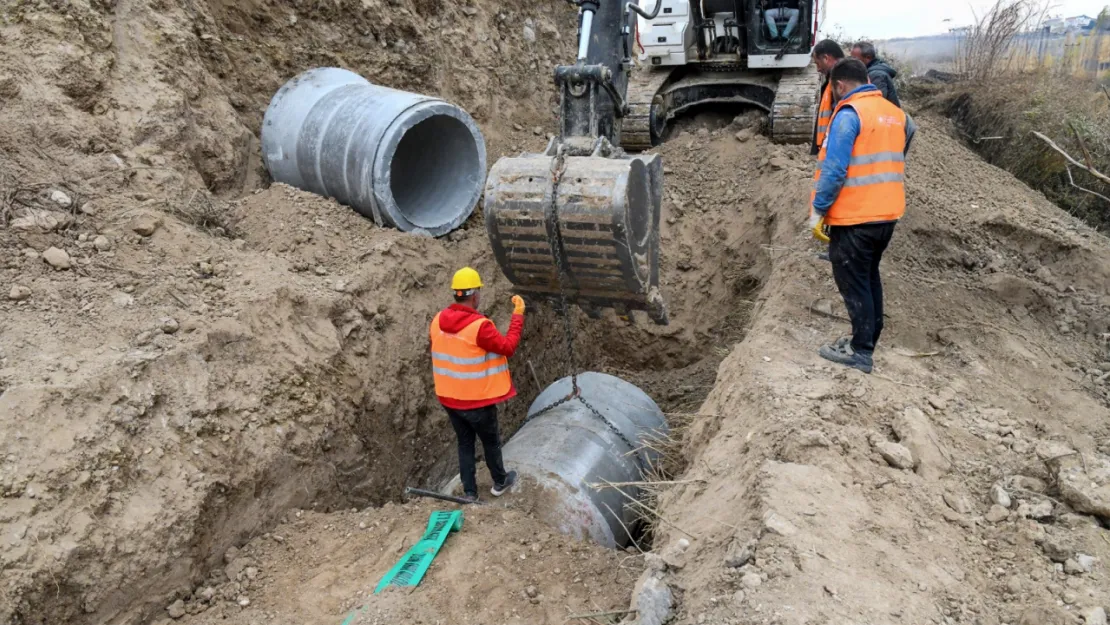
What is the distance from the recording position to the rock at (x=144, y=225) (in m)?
5.19

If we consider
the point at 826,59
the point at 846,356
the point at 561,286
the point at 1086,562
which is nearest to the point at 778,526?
the point at 1086,562

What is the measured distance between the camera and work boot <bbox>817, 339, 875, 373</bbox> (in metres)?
4.55

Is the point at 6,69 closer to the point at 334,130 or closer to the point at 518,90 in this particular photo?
the point at 334,130

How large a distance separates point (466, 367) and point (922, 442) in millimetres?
2564

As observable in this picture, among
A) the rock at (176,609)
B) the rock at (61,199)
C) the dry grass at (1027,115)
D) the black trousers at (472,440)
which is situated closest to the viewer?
the rock at (176,609)

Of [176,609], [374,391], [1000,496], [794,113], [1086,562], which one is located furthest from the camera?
[794,113]

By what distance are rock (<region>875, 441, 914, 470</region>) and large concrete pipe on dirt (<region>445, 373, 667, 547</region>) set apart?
63.2 inches

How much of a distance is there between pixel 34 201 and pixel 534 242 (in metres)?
3.32

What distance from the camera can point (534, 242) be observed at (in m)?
4.47

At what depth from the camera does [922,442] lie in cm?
374

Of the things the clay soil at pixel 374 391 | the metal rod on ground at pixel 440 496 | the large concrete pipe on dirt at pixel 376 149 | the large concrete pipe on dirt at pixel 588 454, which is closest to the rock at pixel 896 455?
the clay soil at pixel 374 391

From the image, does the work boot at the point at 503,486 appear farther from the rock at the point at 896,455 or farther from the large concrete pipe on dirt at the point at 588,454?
the rock at the point at 896,455

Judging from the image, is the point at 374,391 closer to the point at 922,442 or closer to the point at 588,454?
the point at 588,454

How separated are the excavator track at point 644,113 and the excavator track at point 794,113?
1.38 meters
